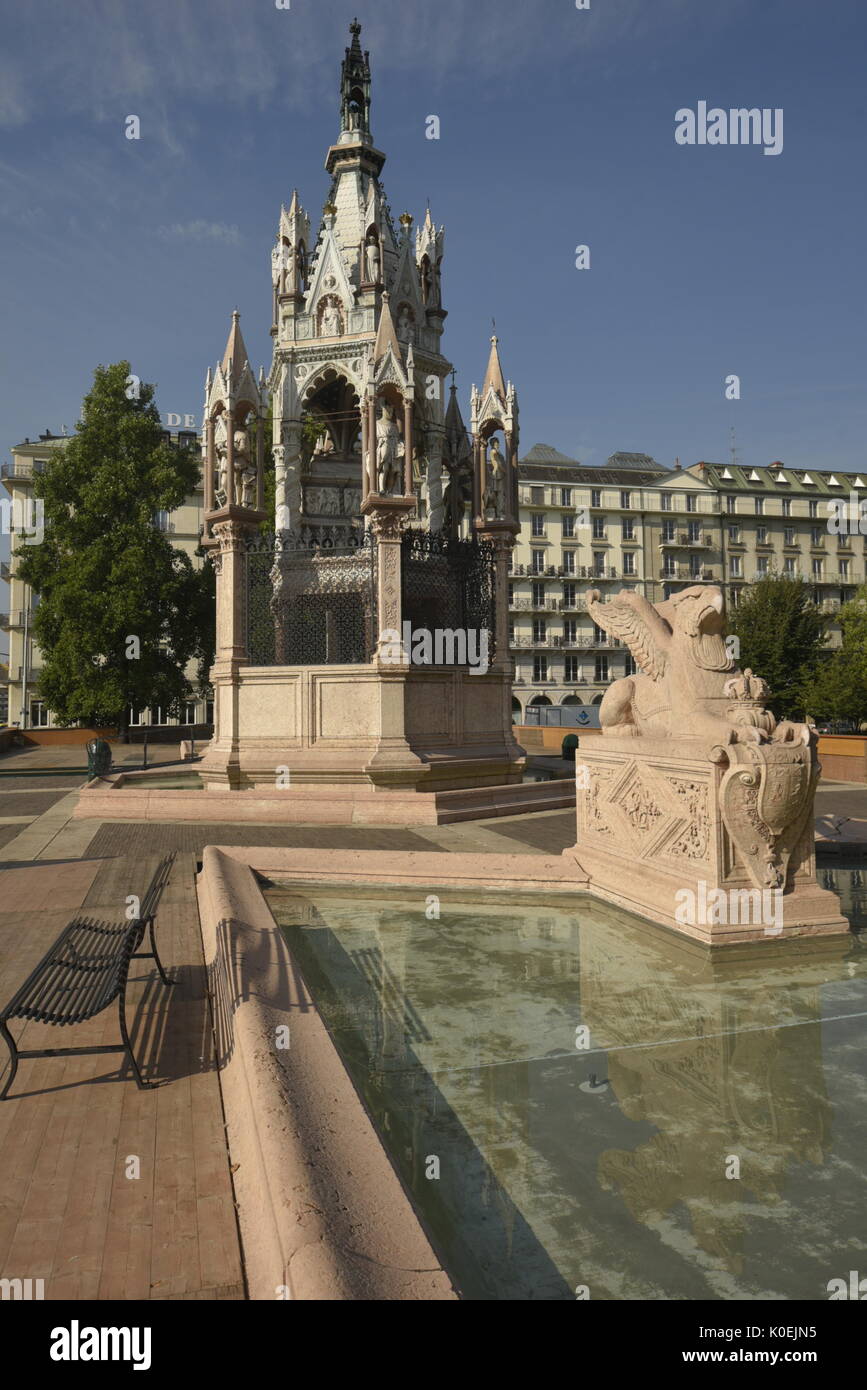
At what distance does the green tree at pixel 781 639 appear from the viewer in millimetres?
45188

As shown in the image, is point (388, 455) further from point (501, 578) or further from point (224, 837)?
point (224, 837)

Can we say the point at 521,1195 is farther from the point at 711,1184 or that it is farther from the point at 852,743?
the point at 852,743

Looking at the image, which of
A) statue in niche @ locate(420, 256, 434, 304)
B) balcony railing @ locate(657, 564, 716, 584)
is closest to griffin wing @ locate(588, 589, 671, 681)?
statue in niche @ locate(420, 256, 434, 304)

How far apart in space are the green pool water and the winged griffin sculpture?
5.65 feet

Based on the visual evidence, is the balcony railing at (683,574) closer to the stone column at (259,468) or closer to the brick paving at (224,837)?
the stone column at (259,468)

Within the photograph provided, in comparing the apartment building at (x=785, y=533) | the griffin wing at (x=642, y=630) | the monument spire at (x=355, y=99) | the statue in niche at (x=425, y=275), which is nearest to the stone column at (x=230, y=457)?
the statue in niche at (x=425, y=275)

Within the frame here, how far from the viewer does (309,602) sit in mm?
17641

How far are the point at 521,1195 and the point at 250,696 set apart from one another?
530 inches

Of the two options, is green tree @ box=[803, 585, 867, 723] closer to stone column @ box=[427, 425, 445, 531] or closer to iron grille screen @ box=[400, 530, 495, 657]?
stone column @ box=[427, 425, 445, 531]

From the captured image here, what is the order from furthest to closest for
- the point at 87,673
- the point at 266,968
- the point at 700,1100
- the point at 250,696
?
1. the point at 87,673
2. the point at 250,696
3. the point at 266,968
4. the point at 700,1100

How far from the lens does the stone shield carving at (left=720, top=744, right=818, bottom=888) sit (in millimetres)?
6418

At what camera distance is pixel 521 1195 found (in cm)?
328

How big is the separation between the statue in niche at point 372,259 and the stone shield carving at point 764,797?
54.5ft

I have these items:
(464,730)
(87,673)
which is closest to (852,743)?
(464,730)
